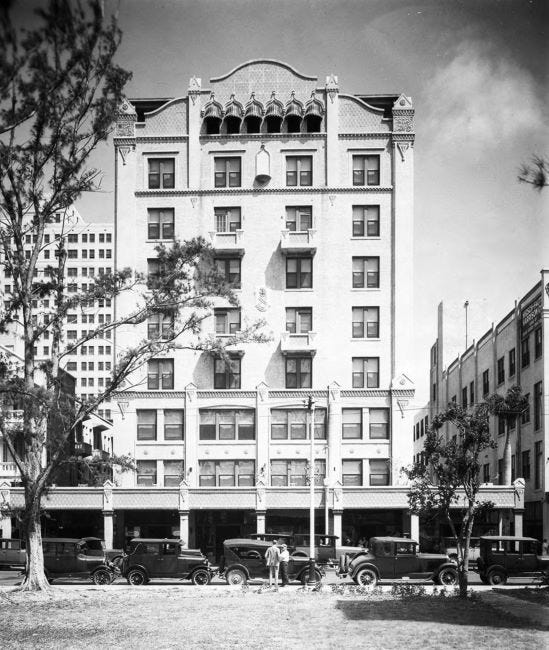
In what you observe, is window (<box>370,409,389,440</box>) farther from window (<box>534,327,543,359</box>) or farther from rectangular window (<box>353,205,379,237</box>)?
rectangular window (<box>353,205,379,237</box>)

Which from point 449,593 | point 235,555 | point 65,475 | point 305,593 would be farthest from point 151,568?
point 65,475

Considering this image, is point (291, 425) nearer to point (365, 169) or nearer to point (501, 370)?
point (365, 169)

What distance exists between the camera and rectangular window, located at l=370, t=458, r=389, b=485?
5553 cm

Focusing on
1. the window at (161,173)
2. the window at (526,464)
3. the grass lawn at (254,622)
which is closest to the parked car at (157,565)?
the grass lawn at (254,622)

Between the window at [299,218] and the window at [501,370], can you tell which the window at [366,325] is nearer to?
the window at [299,218]

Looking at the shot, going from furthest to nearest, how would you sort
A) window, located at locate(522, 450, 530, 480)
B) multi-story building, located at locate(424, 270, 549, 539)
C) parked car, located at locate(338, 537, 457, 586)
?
window, located at locate(522, 450, 530, 480) < multi-story building, located at locate(424, 270, 549, 539) < parked car, located at locate(338, 537, 457, 586)

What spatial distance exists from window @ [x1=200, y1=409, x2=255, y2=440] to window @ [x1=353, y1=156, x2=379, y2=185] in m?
16.5

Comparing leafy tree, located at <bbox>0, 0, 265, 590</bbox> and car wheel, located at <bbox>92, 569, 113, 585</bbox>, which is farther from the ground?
leafy tree, located at <bbox>0, 0, 265, 590</bbox>

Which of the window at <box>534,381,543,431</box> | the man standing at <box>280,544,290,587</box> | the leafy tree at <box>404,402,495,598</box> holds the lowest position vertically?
the man standing at <box>280,544,290,587</box>

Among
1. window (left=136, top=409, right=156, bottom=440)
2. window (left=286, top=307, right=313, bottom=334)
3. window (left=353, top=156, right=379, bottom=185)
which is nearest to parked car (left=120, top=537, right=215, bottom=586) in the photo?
window (left=136, top=409, right=156, bottom=440)

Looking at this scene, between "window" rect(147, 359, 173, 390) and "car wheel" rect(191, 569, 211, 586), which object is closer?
"car wheel" rect(191, 569, 211, 586)

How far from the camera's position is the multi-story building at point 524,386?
55094 mm

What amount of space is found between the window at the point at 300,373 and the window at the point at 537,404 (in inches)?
565

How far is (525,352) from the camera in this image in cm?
5984
